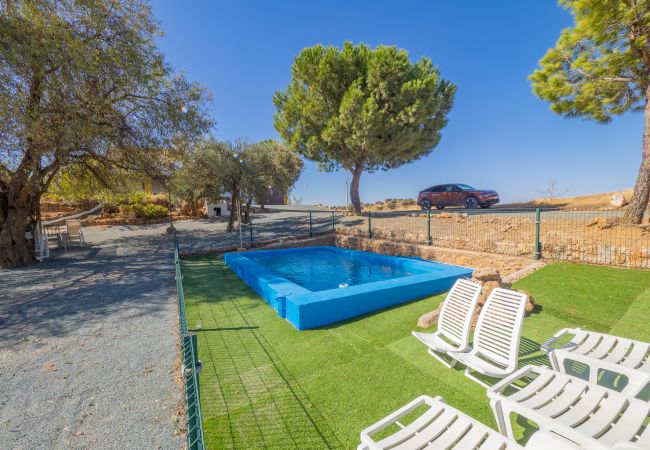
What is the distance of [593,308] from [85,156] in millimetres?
14357

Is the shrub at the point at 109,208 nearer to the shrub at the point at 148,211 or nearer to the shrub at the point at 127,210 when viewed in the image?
the shrub at the point at 127,210

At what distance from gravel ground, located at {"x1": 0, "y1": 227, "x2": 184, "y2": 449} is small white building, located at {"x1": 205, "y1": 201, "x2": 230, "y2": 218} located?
18.9m

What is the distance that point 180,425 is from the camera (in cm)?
275

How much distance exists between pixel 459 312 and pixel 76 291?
835cm

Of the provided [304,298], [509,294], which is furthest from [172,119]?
[509,294]

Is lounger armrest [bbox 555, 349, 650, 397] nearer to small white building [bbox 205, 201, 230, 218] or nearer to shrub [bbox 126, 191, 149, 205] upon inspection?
shrub [bbox 126, 191, 149, 205]

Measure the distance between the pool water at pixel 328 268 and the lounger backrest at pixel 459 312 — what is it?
16.0 feet

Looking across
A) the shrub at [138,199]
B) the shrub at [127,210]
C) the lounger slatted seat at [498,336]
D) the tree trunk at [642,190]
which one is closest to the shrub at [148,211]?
the shrub at [127,210]

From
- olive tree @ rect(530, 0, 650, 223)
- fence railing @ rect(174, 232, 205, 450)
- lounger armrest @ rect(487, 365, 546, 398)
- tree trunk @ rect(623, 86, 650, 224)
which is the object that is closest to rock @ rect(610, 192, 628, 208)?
olive tree @ rect(530, 0, 650, 223)

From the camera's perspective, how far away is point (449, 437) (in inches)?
71.8

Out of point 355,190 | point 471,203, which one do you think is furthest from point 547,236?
point 355,190

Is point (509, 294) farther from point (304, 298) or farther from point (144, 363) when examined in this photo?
point (144, 363)

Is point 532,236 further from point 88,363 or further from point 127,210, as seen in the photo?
point 127,210

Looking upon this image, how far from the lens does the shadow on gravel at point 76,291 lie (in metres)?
5.28
